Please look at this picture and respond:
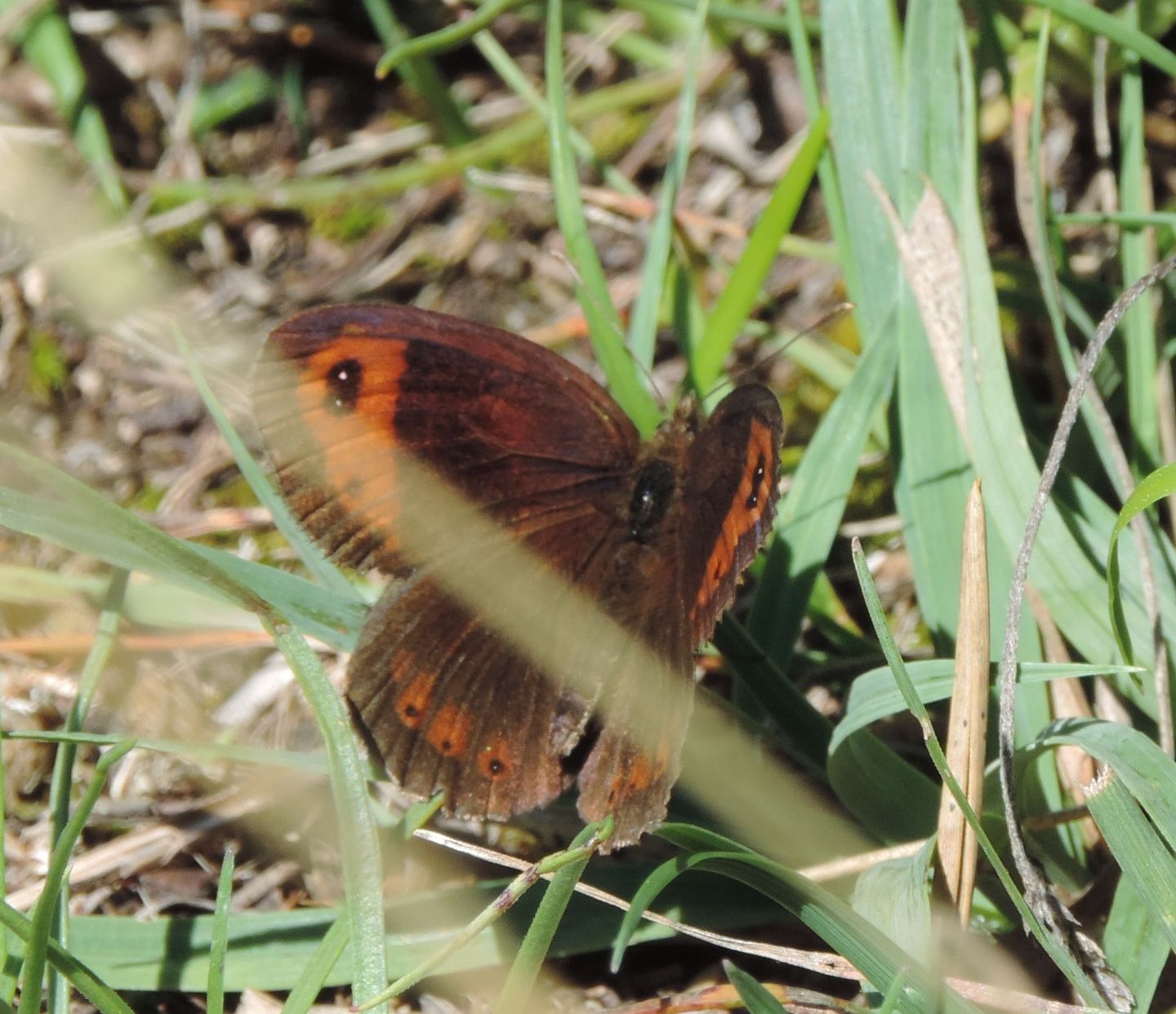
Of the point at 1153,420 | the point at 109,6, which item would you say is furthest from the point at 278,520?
the point at 109,6

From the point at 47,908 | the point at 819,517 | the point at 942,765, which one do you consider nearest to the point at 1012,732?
the point at 942,765

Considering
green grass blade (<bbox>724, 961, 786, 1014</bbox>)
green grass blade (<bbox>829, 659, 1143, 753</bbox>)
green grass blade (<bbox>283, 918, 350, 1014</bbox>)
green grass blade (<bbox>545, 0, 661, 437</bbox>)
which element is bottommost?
green grass blade (<bbox>283, 918, 350, 1014</bbox>)

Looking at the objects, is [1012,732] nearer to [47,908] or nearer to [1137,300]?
[1137,300]

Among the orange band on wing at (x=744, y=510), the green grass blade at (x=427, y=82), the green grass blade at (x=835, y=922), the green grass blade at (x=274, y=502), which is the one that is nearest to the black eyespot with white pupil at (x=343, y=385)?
the green grass blade at (x=274, y=502)

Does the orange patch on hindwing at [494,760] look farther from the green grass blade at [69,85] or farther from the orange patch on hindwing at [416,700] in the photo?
the green grass blade at [69,85]

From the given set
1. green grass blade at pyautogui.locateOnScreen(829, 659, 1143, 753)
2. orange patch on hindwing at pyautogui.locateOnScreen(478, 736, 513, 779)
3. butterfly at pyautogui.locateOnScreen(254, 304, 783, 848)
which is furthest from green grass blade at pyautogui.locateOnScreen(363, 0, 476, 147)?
green grass blade at pyautogui.locateOnScreen(829, 659, 1143, 753)

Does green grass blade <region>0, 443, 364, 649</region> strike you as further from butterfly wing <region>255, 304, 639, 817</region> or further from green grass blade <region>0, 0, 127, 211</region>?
green grass blade <region>0, 0, 127, 211</region>

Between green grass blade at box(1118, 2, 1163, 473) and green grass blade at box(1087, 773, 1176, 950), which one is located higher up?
green grass blade at box(1118, 2, 1163, 473)
